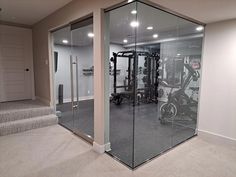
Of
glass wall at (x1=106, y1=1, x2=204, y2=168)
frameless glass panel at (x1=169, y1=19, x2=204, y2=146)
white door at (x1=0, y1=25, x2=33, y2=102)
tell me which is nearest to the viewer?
glass wall at (x1=106, y1=1, x2=204, y2=168)

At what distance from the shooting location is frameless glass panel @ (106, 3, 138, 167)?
286 centimetres

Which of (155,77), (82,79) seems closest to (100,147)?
(82,79)

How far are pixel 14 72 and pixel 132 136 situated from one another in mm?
4035

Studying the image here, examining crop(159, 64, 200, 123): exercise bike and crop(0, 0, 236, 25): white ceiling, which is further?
crop(159, 64, 200, 123): exercise bike

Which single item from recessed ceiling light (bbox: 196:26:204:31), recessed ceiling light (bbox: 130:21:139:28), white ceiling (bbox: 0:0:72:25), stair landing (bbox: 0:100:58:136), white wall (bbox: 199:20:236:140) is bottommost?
stair landing (bbox: 0:100:58:136)

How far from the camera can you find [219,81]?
10.4ft

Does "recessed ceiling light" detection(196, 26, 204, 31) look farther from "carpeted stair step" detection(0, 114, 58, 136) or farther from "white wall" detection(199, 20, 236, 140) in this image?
"carpeted stair step" detection(0, 114, 58, 136)

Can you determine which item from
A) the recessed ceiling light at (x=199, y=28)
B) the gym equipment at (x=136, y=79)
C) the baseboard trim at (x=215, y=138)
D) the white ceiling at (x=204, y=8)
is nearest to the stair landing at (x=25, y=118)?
the gym equipment at (x=136, y=79)

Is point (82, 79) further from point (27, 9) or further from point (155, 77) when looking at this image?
point (27, 9)

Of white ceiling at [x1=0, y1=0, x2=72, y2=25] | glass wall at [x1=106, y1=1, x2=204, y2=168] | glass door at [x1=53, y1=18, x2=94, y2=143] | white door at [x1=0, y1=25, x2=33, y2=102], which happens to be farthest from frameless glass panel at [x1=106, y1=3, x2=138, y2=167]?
white door at [x1=0, y1=25, x2=33, y2=102]

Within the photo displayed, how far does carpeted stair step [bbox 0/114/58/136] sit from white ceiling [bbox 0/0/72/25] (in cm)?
247

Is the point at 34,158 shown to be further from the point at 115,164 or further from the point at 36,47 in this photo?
the point at 36,47

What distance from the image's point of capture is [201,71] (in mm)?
3461

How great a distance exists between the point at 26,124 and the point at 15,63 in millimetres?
2241
